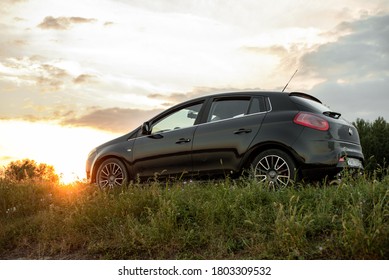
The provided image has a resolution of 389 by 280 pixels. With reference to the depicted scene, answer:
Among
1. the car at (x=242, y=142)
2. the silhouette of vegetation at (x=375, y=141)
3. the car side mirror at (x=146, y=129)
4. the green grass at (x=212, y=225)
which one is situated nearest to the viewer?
the green grass at (x=212, y=225)

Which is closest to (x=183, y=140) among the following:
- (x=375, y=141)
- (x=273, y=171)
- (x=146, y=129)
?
(x=146, y=129)

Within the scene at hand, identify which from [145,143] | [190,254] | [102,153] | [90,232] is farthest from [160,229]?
[102,153]

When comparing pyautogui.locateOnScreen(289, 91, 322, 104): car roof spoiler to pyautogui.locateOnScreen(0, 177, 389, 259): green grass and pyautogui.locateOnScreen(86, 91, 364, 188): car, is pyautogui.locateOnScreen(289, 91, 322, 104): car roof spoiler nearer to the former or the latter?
pyautogui.locateOnScreen(86, 91, 364, 188): car

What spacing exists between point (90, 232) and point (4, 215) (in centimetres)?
271

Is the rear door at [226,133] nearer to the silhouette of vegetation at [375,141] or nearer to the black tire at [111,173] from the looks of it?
the black tire at [111,173]

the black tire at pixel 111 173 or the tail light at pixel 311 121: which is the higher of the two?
the tail light at pixel 311 121

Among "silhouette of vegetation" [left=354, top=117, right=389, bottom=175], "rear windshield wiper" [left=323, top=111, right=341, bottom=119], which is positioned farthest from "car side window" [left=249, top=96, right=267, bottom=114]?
"silhouette of vegetation" [left=354, top=117, right=389, bottom=175]

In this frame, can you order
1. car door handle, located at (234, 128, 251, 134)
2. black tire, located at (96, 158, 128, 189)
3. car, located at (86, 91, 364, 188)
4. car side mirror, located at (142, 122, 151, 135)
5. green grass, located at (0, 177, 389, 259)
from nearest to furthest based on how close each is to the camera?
green grass, located at (0, 177, 389, 259)
car, located at (86, 91, 364, 188)
car door handle, located at (234, 128, 251, 134)
car side mirror, located at (142, 122, 151, 135)
black tire, located at (96, 158, 128, 189)

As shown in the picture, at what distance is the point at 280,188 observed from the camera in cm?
748

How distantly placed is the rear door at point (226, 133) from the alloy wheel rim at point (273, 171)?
38cm

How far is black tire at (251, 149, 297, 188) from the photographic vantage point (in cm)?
773

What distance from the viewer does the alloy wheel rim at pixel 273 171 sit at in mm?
7766

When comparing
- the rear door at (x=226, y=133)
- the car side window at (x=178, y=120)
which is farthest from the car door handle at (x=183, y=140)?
the car side window at (x=178, y=120)

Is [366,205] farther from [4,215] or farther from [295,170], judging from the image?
[4,215]
